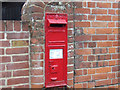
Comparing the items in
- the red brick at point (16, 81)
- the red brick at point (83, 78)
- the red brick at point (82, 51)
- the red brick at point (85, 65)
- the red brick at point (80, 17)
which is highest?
the red brick at point (80, 17)

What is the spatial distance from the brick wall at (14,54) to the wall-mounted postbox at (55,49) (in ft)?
0.76

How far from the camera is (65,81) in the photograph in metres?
1.72

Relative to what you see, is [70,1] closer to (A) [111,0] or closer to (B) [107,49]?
(A) [111,0]

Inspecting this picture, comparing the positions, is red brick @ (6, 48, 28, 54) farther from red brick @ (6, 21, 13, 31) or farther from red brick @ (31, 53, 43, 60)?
red brick @ (6, 21, 13, 31)

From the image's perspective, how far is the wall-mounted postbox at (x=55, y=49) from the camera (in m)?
1.63

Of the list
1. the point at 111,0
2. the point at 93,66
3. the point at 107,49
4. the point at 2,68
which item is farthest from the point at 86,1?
the point at 2,68

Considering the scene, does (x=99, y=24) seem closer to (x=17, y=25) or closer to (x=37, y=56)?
(x=37, y=56)

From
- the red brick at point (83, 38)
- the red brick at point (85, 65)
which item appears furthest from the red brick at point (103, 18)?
the red brick at point (85, 65)

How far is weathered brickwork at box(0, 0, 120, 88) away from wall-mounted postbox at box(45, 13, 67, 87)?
0.06 metres

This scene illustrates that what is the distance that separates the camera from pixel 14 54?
158cm

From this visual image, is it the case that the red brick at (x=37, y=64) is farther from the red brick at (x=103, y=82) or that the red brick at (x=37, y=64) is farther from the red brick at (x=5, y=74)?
the red brick at (x=103, y=82)

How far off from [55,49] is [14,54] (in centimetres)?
45

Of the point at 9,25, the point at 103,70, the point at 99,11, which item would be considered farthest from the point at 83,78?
the point at 9,25

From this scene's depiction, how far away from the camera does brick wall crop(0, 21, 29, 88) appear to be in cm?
155
